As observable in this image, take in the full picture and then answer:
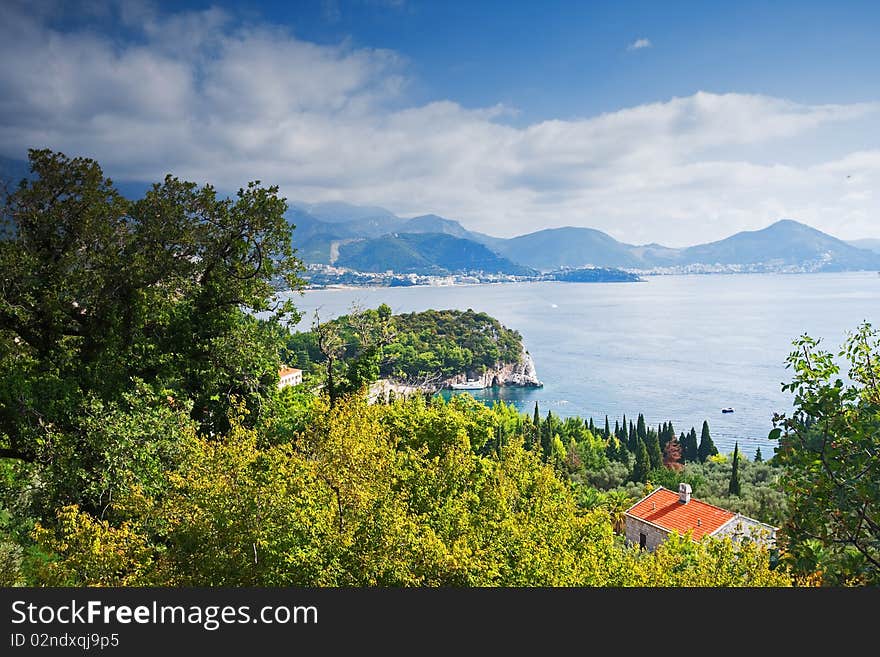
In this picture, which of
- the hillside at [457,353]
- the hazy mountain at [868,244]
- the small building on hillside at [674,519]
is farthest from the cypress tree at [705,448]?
the hazy mountain at [868,244]

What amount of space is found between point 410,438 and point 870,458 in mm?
5486

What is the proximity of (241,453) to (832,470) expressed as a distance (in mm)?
4043

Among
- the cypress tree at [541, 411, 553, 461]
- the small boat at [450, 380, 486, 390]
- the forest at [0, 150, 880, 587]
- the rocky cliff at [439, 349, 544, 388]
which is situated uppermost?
the forest at [0, 150, 880, 587]

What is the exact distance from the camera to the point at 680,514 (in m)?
16.1

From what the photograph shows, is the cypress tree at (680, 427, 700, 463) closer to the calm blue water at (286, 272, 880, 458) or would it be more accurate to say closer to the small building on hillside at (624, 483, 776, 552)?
the calm blue water at (286, 272, 880, 458)

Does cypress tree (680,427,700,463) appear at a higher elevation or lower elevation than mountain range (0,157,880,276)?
lower

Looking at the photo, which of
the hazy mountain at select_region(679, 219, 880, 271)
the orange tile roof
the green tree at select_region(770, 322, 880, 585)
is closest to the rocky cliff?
the orange tile roof

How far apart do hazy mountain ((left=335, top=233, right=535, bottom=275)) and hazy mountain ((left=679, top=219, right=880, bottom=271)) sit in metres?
61.2

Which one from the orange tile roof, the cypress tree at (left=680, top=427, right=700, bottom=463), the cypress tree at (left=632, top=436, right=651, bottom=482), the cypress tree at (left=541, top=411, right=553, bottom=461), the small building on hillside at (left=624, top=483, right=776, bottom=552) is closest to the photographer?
the small building on hillside at (left=624, top=483, right=776, bottom=552)

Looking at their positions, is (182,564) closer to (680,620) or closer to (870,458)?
(680,620)

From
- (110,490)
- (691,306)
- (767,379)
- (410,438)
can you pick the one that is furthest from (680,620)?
(691,306)

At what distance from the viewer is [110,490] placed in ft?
17.8

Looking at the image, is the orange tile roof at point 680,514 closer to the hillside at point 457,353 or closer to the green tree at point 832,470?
the green tree at point 832,470

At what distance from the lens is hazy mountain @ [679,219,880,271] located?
14562 centimetres
